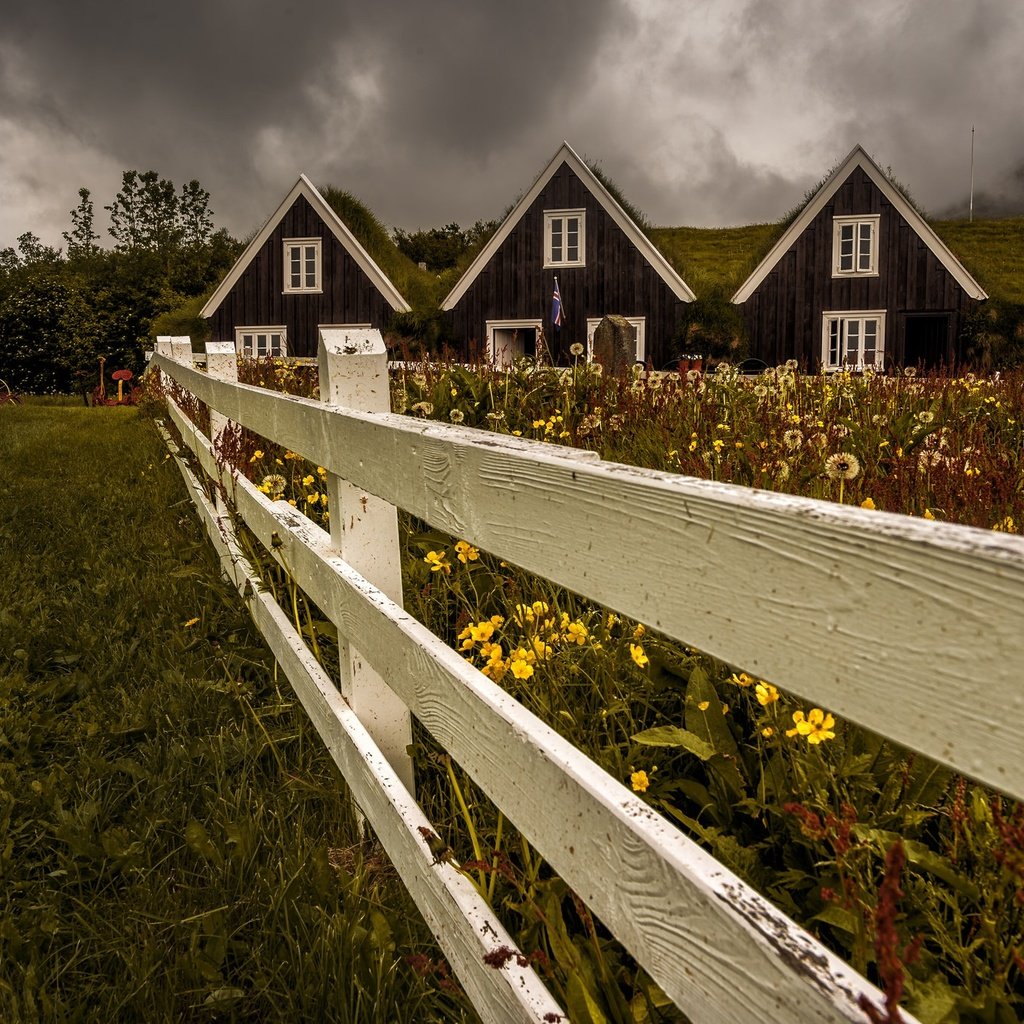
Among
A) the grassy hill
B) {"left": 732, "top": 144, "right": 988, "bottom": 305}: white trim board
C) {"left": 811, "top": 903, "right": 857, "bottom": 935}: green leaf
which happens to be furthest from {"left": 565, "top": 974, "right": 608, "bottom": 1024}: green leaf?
the grassy hill

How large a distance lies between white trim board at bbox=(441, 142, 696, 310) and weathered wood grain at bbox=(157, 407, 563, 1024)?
22809mm

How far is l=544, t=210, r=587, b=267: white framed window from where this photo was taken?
972 inches

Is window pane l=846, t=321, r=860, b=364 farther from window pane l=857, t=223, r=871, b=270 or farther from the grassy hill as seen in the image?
the grassy hill

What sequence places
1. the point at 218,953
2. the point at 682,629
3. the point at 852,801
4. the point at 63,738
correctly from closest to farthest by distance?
1. the point at 682,629
2. the point at 852,801
3. the point at 218,953
4. the point at 63,738

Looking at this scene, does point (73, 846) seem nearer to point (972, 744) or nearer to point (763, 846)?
point (763, 846)

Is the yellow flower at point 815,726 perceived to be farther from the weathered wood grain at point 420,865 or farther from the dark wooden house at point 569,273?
the dark wooden house at point 569,273

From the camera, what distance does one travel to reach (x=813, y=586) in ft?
2.35

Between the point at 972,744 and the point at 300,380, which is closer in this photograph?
the point at 972,744

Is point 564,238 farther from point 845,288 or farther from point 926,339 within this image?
point 926,339

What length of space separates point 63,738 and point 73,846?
2.69ft

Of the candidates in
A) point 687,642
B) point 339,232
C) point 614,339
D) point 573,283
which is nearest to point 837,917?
point 687,642

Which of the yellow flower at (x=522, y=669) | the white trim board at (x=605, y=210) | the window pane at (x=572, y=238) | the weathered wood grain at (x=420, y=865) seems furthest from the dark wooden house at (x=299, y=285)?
the yellow flower at (x=522, y=669)

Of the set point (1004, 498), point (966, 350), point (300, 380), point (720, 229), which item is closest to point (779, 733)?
point (1004, 498)

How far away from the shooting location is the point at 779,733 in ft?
5.61
